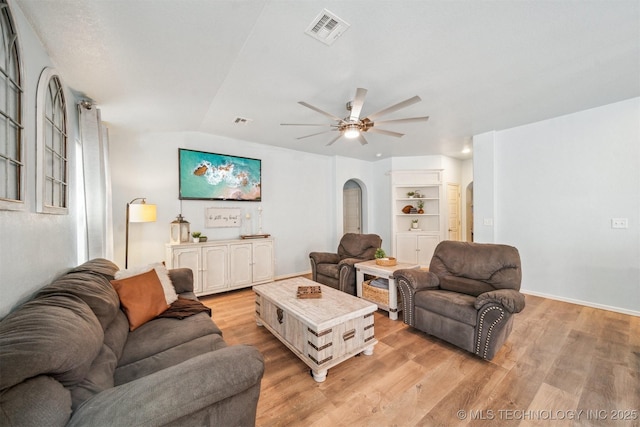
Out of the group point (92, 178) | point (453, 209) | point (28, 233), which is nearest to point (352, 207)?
point (453, 209)

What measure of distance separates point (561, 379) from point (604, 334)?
4.22ft

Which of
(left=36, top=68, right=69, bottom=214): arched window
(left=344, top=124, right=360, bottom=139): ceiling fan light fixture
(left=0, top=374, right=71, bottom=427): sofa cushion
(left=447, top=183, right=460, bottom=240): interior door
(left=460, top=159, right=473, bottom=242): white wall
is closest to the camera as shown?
(left=0, top=374, right=71, bottom=427): sofa cushion

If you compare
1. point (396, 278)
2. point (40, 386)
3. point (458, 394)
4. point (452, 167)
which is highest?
point (452, 167)

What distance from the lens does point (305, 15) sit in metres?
1.66

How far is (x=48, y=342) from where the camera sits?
33.4 inches

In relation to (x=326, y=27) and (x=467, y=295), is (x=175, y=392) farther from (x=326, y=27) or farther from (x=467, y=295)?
(x=467, y=295)

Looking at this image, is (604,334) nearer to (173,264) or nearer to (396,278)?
(396,278)

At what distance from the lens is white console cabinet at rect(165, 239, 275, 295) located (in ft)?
11.7

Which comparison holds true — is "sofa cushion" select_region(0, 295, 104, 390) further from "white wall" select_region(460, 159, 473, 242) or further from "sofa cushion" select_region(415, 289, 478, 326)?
"white wall" select_region(460, 159, 473, 242)

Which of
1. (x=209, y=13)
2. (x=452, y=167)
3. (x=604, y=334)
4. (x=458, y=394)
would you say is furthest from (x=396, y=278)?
(x=452, y=167)

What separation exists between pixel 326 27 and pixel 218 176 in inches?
122

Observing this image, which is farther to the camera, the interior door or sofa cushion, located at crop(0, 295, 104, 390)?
the interior door

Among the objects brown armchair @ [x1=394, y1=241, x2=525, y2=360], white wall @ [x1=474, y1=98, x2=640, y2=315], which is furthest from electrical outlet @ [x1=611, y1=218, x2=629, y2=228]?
brown armchair @ [x1=394, y1=241, x2=525, y2=360]

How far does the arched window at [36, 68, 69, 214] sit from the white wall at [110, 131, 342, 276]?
156 centimetres
